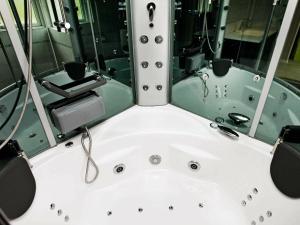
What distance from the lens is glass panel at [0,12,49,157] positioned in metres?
1.04

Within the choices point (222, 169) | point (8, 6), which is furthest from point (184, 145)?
point (8, 6)

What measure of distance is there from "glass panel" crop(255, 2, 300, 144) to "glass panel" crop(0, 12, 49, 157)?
1546 millimetres

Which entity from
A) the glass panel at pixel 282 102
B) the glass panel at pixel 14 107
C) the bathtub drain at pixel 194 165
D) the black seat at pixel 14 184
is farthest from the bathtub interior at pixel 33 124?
the glass panel at pixel 282 102

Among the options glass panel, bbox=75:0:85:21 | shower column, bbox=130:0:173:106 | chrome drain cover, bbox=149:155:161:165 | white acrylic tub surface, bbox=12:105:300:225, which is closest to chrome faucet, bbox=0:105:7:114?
white acrylic tub surface, bbox=12:105:300:225

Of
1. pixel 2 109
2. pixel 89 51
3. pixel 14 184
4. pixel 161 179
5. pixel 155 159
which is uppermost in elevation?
pixel 89 51

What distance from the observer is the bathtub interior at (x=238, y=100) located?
1388mm

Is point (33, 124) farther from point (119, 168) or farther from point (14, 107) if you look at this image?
point (119, 168)

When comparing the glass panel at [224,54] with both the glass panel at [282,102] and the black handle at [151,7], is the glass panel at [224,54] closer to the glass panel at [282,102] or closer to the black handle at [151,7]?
the glass panel at [282,102]

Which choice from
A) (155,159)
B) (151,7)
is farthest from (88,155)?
(151,7)

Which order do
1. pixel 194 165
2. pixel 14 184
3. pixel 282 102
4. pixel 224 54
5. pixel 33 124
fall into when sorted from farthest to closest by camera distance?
pixel 194 165, pixel 224 54, pixel 282 102, pixel 33 124, pixel 14 184

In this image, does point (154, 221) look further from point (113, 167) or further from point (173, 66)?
point (173, 66)

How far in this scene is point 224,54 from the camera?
1.53 meters

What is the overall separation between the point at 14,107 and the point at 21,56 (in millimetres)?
334

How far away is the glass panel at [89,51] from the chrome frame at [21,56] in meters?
0.04
